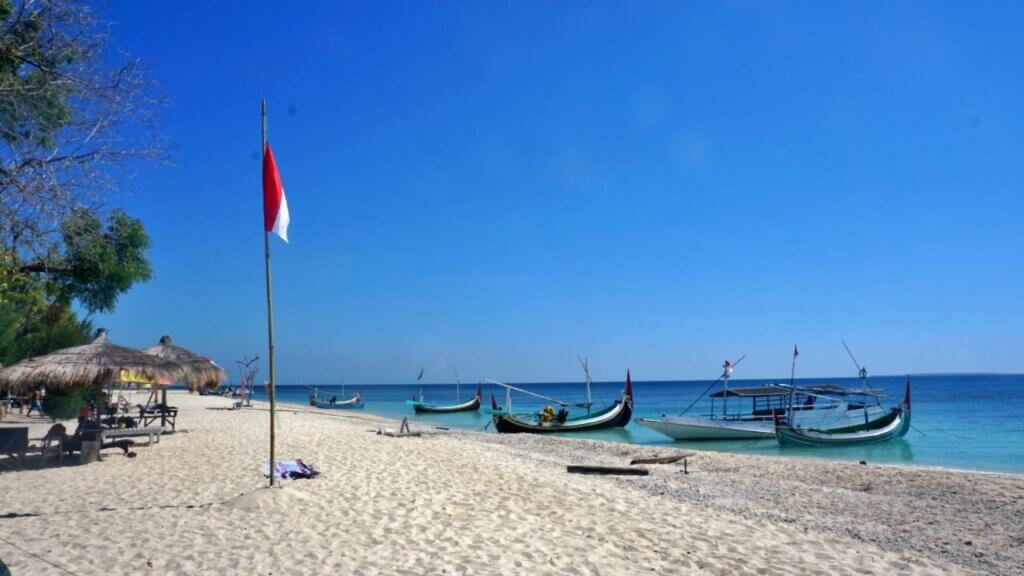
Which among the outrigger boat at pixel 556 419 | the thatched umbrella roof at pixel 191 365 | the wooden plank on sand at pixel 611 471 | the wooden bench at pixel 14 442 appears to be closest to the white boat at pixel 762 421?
the outrigger boat at pixel 556 419

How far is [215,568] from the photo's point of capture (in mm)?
5523

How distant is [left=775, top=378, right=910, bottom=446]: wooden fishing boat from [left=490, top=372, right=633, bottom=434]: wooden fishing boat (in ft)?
27.1

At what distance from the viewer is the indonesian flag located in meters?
7.48

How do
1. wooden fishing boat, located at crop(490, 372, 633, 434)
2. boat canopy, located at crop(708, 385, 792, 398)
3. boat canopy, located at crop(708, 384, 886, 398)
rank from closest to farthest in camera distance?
boat canopy, located at crop(708, 384, 886, 398)
boat canopy, located at crop(708, 385, 792, 398)
wooden fishing boat, located at crop(490, 372, 633, 434)

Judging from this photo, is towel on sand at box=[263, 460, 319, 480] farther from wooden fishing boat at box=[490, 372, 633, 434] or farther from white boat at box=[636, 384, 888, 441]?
white boat at box=[636, 384, 888, 441]

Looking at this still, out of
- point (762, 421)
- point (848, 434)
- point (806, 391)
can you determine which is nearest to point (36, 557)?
point (806, 391)

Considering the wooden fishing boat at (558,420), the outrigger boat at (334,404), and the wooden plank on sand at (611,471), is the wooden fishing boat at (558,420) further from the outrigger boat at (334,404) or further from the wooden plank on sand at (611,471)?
the outrigger boat at (334,404)

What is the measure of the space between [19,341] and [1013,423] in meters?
45.5

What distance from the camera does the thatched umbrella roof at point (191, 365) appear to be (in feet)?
46.6

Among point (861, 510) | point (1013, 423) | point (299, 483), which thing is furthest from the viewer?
point (1013, 423)

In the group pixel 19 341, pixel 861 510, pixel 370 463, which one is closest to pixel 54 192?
pixel 370 463

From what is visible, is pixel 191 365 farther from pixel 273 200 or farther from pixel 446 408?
pixel 446 408

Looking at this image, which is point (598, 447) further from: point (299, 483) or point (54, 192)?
point (54, 192)

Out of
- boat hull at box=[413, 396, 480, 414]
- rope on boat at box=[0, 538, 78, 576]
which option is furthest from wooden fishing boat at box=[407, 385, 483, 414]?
rope on boat at box=[0, 538, 78, 576]
